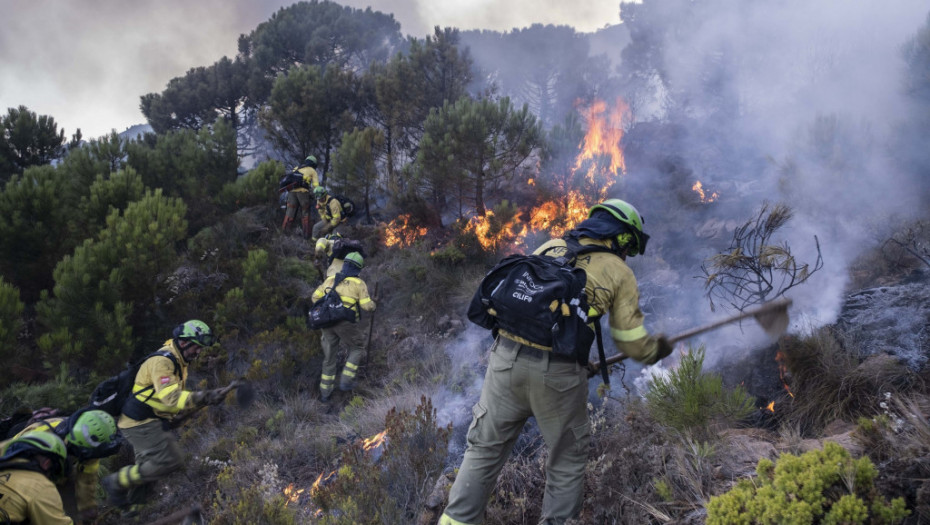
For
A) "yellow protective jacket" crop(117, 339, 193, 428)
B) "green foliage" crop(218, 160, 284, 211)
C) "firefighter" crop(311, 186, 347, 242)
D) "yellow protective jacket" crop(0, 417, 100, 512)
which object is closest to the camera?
"yellow protective jacket" crop(0, 417, 100, 512)

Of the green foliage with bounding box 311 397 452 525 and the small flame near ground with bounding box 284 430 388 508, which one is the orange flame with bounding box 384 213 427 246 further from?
the green foliage with bounding box 311 397 452 525

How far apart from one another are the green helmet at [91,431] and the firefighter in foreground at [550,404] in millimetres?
3182

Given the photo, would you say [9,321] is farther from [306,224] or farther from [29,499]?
[306,224]

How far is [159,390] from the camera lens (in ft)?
14.8

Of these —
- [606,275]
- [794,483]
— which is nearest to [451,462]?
[606,275]

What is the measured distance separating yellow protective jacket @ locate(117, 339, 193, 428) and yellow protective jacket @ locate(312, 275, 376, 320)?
A: 2.46 metres

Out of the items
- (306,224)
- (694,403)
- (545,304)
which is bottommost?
(694,403)

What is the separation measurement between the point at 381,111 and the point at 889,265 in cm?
1115

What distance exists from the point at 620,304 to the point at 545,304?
0.54m

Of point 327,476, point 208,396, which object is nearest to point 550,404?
point 327,476

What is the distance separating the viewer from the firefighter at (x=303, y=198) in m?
10.5

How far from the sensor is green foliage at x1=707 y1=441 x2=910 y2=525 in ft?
5.94

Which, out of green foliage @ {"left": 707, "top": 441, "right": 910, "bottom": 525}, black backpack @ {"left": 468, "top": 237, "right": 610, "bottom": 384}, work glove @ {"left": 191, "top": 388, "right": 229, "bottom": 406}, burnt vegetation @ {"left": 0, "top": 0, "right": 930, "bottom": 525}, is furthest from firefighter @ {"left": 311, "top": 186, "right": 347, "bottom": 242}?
green foliage @ {"left": 707, "top": 441, "right": 910, "bottom": 525}

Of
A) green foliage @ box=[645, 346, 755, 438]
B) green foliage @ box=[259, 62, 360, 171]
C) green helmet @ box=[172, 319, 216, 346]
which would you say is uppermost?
green foliage @ box=[259, 62, 360, 171]
